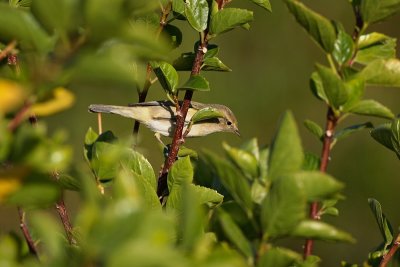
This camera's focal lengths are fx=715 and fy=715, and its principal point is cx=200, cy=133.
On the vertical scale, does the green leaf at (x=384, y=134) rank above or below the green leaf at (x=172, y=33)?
below

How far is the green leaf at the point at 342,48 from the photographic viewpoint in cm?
90

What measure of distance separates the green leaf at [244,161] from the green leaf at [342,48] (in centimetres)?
23

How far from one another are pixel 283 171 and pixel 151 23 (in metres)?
0.79

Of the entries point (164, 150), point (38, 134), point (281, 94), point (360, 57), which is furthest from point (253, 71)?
point (38, 134)

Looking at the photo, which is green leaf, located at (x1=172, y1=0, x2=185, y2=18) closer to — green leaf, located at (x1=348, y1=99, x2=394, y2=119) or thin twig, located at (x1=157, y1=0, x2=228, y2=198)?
thin twig, located at (x1=157, y1=0, x2=228, y2=198)

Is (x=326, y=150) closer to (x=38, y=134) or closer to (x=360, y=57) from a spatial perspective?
(x=360, y=57)

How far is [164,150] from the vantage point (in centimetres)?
159

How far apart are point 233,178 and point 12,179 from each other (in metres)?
0.22

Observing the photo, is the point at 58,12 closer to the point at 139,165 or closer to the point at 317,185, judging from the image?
the point at 317,185

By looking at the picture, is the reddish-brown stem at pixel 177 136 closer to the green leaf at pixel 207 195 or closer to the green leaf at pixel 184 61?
the green leaf at pixel 184 61

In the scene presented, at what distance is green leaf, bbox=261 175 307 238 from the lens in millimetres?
681

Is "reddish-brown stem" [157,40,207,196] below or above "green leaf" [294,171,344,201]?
below

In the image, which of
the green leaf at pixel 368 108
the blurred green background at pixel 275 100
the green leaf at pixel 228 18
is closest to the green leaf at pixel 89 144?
the green leaf at pixel 228 18

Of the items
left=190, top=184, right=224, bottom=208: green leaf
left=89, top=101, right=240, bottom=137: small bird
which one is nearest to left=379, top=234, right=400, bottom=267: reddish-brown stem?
left=190, top=184, right=224, bottom=208: green leaf
